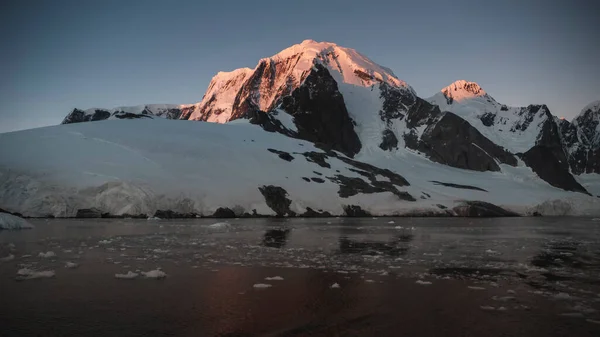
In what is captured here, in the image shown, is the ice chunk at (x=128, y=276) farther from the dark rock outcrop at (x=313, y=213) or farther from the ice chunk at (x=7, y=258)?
the dark rock outcrop at (x=313, y=213)

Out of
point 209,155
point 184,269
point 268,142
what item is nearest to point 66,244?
point 184,269

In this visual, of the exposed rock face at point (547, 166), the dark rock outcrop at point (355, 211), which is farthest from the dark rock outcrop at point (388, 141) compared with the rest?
the dark rock outcrop at point (355, 211)

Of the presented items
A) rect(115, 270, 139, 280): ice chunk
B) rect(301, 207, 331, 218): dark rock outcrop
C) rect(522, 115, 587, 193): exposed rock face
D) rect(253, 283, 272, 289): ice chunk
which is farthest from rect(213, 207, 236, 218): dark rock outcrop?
rect(522, 115, 587, 193): exposed rock face

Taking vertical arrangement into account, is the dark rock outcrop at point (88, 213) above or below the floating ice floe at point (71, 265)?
above

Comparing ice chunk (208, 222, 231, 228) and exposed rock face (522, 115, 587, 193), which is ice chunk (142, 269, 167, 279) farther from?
exposed rock face (522, 115, 587, 193)

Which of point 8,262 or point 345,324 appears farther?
point 8,262

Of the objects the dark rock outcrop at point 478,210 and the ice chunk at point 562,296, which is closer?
the ice chunk at point 562,296

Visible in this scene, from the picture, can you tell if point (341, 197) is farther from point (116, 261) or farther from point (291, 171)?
point (116, 261)
